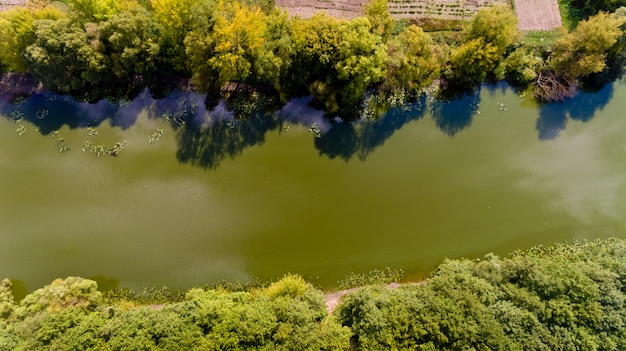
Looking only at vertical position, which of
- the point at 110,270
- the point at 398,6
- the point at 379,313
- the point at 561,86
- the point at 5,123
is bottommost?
the point at 379,313

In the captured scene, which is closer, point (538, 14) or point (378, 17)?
point (378, 17)

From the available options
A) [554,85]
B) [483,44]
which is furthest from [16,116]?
[554,85]

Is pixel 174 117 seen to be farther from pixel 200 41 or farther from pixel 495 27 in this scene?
pixel 495 27

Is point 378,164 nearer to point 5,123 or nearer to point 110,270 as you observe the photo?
point 110,270

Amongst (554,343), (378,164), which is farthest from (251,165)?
(554,343)

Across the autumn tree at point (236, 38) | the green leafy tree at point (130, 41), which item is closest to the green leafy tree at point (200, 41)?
the autumn tree at point (236, 38)

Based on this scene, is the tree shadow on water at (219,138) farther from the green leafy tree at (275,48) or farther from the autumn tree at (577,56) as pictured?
the autumn tree at (577,56)
